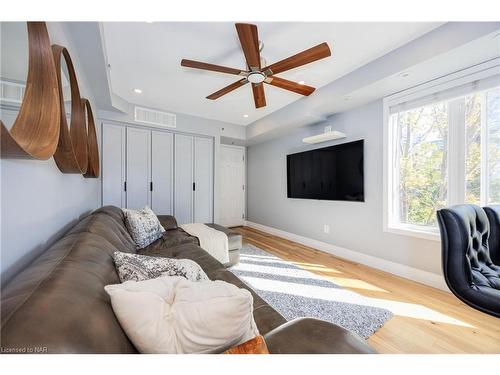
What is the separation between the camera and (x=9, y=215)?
74 cm

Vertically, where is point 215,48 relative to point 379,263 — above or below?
above

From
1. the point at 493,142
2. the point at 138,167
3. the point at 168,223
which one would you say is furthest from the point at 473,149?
the point at 138,167

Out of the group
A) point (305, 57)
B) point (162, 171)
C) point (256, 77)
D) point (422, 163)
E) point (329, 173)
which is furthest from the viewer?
point (162, 171)

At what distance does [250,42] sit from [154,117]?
2600 mm

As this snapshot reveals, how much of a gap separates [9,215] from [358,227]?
10.5 feet

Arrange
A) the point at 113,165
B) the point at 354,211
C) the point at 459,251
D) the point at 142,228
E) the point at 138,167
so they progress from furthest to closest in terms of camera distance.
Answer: the point at 138,167
the point at 113,165
the point at 354,211
the point at 142,228
the point at 459,251

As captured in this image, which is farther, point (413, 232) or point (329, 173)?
point (329, 173)

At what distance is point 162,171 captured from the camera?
11.6 feet

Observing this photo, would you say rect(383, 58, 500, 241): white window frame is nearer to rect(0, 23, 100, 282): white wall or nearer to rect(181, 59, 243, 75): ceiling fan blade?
rect(181, 59, 243, 75): ceiling fan blade

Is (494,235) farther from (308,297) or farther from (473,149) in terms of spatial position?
(308,297)

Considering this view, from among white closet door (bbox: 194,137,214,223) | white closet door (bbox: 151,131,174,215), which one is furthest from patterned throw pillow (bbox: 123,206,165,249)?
white closet door (bbox: 194,137,214,223)

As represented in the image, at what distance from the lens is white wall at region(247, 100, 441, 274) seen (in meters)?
2.27

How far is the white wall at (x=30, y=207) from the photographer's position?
712mm
